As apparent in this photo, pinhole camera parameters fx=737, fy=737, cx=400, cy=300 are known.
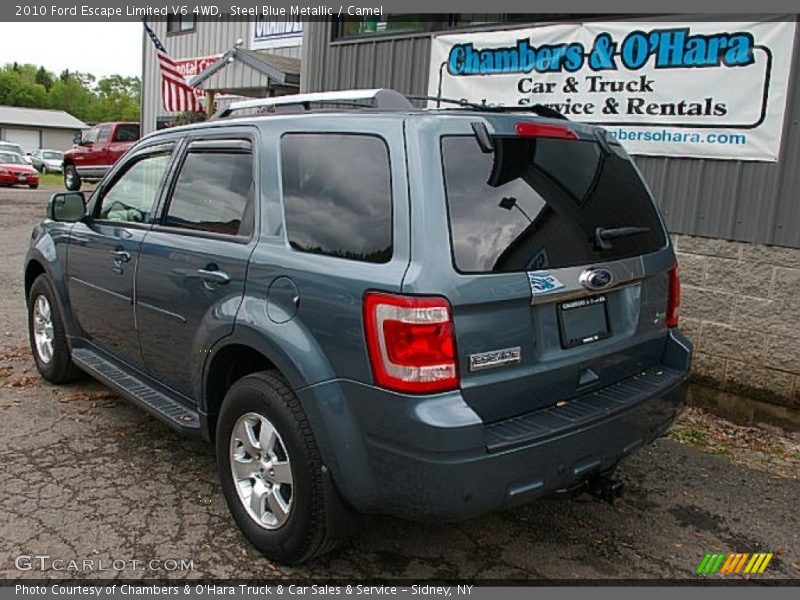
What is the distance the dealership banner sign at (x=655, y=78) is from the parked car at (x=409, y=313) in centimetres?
216

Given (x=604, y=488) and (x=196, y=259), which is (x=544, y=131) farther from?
(x=196, y=259)

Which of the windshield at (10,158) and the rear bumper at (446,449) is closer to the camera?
the rear bumper at (446,449)

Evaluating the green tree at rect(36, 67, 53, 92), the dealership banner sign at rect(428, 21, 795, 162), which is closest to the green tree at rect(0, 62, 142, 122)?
the green tree at rect(36, 67, 53, 92)

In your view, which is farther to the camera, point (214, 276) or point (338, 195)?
point (214, 276)

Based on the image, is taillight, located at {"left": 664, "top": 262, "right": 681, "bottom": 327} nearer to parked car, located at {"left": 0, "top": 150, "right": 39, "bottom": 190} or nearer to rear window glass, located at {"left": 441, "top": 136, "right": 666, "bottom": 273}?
rear window glass, located at {"left": 441, "top": 136, "right": 666, "bottom": 273}

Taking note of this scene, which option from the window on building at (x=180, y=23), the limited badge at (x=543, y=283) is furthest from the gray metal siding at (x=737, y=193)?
the window on building at (x=180, y=23)

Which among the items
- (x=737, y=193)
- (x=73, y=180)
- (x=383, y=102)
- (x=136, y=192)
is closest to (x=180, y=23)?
(x=73, y=180)

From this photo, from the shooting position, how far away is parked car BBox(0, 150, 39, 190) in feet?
88.2

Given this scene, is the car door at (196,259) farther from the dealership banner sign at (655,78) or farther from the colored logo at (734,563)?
the dealership banner sign at (655,78)

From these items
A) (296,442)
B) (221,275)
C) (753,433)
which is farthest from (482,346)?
(753,433)

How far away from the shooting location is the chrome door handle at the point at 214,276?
3.29 m

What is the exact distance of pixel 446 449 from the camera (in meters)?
2.54

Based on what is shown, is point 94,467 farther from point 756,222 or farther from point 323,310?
point 756,222

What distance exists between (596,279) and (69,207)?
11.2ft
